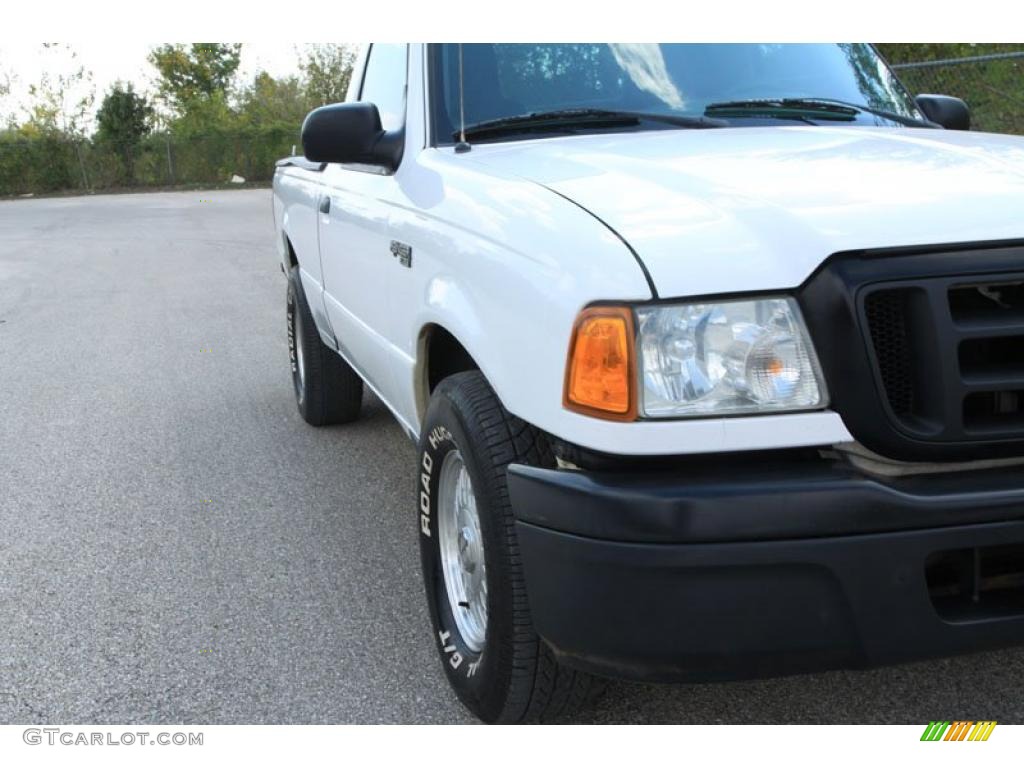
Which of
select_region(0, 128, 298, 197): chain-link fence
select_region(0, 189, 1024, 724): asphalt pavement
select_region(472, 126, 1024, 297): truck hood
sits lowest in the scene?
select_region(0, 128, 298, 197): chain-link fence

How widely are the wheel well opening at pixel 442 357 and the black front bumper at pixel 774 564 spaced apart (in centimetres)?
101

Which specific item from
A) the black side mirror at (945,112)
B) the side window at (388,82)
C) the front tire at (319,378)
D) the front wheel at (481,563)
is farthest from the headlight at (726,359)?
the front tire at (319,378)

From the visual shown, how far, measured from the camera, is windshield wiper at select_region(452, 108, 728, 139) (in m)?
3.31

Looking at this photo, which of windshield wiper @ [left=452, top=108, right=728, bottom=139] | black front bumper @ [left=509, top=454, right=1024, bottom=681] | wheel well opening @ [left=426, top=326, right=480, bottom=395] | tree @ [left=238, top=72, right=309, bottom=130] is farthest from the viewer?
tree @ [left=238, top=72, right=309, bottom=130]

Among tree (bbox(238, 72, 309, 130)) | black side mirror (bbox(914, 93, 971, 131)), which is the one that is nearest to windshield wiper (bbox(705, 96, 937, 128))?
black side mirror (bbox(914, 93, 971, 131))

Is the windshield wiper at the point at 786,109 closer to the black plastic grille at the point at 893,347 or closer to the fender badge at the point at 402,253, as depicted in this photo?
the fender badge at the point at 402,253

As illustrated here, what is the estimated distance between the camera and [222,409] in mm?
6172

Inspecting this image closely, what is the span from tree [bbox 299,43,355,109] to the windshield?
3912cm

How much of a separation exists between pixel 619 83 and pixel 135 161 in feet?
120

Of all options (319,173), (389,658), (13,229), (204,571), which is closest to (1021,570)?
(389,658)

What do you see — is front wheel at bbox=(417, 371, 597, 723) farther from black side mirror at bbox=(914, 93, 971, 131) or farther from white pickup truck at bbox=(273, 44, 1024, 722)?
black side mirror at bbox=(914, 93, 971, 131)

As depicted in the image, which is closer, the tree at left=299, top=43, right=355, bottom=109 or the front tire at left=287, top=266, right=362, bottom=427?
the front tire at left=287, top=266, right=362, bottom=427
